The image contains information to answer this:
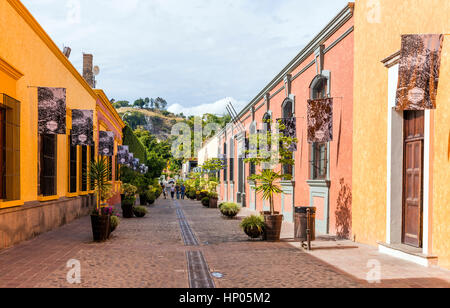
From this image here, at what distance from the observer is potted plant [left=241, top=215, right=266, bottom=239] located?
11.5m

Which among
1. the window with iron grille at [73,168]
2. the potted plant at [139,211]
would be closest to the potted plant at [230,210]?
the potted plant at [139,211]

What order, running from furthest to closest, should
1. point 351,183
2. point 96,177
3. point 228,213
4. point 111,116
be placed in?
point 111,116
point 228,213
point 96,177
point 351,183

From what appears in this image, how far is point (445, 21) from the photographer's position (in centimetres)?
759

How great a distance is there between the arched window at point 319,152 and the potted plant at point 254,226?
140 inches

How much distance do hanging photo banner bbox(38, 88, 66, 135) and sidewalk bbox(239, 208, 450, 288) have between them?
22.2 feet

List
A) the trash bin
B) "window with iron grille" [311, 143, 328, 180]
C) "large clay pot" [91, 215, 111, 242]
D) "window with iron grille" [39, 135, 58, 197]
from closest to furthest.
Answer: the trash bin
"large clay pot" [91, 215, 111, 242]
"window with iron grille" [39, 135, 58, 197]
"window with iron grille" [311, 143, 328, 180]

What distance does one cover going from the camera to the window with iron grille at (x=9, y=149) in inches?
407

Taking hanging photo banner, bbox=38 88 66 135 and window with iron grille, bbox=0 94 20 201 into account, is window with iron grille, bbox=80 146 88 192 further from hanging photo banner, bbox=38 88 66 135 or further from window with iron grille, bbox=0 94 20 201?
window with iron grille, bbox=0 94 20 201

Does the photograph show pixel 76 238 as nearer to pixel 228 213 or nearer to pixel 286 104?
pixel 228 213

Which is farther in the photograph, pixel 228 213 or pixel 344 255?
pixel 228 213

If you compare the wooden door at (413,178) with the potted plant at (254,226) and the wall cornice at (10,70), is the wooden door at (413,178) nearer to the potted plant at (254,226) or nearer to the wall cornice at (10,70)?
the potted plant at (254,226)

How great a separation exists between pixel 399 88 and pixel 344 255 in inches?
144

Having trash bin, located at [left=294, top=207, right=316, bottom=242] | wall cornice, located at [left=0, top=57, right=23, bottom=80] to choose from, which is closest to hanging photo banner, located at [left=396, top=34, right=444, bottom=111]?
trash bin, located at [left=294, top=207, right=316, bottom=242]

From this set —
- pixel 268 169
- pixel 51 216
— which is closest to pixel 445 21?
pixel 268 169
